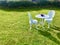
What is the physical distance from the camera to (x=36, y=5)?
15.6 meters

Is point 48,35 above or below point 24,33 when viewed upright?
below

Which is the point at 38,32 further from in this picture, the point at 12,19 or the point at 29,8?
the point at 29,8

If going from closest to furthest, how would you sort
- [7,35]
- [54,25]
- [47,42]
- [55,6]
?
[47,42]
[7,35]
[54,25]
[55,6]

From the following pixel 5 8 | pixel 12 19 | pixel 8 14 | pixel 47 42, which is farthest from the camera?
pixel 5 8

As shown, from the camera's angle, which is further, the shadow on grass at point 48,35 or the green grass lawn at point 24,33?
the shadow on grass at point 48,35

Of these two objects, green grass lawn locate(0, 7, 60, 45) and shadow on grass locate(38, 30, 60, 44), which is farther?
shadow on grass locate(38, 30, 60, 44)

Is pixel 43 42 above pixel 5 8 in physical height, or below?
below

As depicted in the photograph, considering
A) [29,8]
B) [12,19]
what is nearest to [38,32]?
[12,19]

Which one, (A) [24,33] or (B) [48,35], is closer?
(B) [48,35]

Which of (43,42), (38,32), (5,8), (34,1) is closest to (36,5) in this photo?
(34,1)

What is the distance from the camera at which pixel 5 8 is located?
1485 cm

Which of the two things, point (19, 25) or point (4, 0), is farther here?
point (4, 0)

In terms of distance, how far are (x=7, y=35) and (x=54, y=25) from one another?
133 inches

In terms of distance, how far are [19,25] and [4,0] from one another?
232 inches
